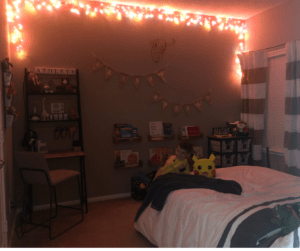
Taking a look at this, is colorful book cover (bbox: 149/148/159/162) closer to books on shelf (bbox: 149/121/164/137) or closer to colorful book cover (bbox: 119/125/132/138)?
books on shelf (bbox: 149/121/164/137)

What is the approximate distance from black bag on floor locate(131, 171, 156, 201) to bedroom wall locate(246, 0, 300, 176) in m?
1.94

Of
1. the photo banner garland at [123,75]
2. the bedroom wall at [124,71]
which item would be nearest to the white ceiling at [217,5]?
the bedroom wall at [124,71]

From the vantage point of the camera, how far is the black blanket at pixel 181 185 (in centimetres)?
208

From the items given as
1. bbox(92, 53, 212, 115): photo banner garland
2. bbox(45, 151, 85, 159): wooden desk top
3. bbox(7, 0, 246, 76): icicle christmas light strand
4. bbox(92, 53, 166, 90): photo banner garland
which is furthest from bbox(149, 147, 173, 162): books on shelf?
bbox(7, 0, 246, 76): icicle christmas light strand

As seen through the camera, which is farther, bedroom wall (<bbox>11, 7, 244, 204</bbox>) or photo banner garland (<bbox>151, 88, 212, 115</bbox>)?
photo banner garland (<bbox>151, 88, 212, 115</bbox>)

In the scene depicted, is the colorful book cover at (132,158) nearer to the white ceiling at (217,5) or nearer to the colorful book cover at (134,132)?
the colorful book cover at (134,132)

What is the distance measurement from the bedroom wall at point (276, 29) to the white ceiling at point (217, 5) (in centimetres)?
12

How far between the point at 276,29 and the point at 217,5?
0.94 meters

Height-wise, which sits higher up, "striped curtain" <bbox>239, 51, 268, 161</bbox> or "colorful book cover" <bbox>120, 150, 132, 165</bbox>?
"striped curtain" <bbox>239, 51, 268, 161</bbox>

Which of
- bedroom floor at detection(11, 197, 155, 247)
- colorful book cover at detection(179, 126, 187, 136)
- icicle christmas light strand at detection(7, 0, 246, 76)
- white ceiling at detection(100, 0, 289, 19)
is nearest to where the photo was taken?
bedroom floor at detection(11, 197, 155, 247)

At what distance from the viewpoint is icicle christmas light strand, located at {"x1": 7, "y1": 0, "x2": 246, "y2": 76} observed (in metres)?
3.12

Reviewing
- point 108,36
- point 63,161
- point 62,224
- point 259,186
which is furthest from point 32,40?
point 259,186

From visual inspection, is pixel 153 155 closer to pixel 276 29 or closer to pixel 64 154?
pixel 64 154

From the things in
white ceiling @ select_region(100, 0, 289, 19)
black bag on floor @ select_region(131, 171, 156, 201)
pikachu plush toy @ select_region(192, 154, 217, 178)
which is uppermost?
white ceiling @ select_region(100, 0, 289, 19)
